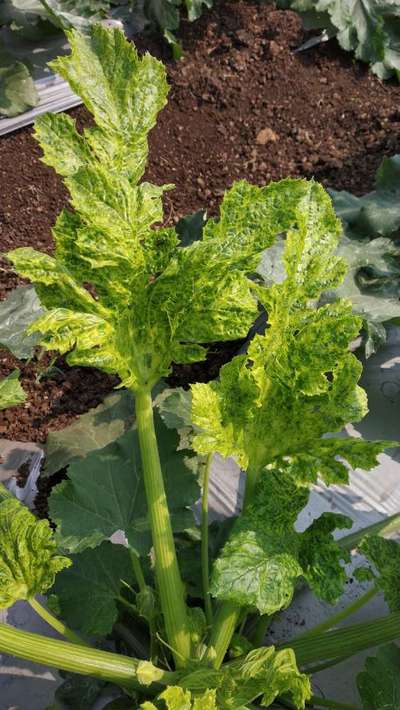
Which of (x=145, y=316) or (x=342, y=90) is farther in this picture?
(x=342, y=90)

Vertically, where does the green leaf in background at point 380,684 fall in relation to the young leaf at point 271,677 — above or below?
below

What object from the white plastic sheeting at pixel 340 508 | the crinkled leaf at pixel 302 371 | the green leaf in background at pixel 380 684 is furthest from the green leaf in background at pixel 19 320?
the green leaf in background at pixel 380 684

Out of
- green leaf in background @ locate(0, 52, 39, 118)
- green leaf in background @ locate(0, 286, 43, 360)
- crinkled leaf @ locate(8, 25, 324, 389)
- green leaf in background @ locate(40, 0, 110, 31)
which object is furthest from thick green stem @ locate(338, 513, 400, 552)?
green leaf in background @ locate(40, 0, 110, 31)

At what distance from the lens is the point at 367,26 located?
13.7ft

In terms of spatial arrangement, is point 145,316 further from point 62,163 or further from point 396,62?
point 396,62

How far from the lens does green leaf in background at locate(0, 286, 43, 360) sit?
2.64m

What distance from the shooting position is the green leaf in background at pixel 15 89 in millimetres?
3887

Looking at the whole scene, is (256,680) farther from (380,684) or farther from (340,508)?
(340,508)

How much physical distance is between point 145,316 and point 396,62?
10.6 ft

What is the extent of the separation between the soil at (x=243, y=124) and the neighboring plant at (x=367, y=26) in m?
0.12

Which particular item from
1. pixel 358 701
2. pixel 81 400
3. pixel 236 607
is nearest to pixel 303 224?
pixel 236 607

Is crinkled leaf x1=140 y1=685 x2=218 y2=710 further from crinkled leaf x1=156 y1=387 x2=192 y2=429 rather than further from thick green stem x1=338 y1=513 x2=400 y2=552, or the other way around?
crinkled leaf x1=156 y1=387 x2=192 y2=429

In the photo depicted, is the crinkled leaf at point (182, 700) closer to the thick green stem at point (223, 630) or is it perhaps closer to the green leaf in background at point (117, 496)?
the thick green stem at point (223, 630)

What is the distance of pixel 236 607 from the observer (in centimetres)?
174
